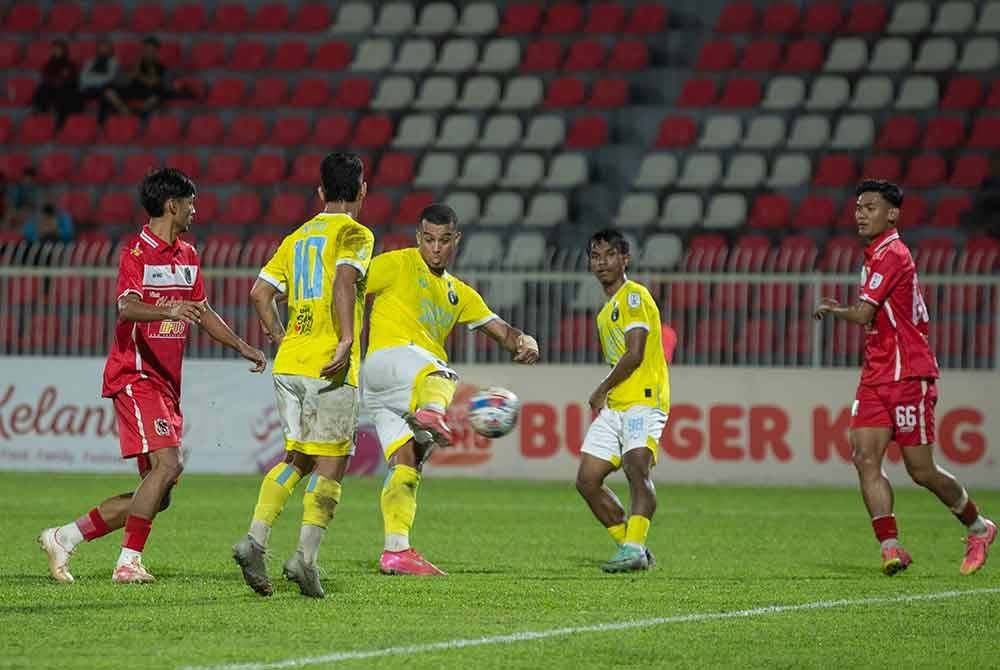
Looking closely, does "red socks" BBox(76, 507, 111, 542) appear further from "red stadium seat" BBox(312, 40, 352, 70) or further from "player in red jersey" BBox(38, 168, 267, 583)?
"red stadium seat" BBox(312, 40, 352, 70)

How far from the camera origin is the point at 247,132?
26.7 meters

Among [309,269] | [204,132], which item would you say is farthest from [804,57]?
[309,269]

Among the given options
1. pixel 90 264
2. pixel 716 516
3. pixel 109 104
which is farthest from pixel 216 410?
pixel 109 104

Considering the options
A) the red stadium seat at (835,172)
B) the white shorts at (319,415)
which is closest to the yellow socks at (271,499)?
the white shorts at (319,415)

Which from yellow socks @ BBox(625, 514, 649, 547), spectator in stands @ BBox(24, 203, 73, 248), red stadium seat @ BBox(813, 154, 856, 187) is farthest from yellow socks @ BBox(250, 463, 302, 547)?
red stadium seat @ BBox(813, 154, 856, 187)

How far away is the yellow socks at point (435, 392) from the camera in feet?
32.0

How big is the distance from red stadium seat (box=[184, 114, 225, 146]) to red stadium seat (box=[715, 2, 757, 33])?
7.29m

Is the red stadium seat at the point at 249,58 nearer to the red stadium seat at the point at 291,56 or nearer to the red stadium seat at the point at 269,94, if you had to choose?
the red stadium seat at the point at 291,56

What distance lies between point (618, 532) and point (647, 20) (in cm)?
1661

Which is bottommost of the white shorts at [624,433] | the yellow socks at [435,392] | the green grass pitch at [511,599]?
the green grass pitch at [511,599]

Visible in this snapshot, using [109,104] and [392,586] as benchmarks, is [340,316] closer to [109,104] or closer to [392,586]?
[392,586]

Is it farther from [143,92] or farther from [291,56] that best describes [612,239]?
[291,56]

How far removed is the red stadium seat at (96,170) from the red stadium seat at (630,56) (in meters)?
7.25

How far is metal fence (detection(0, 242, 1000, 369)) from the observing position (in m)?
19.1
